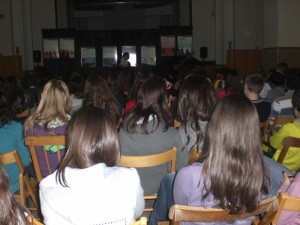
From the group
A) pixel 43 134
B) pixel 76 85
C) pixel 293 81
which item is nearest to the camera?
pixel 43 134

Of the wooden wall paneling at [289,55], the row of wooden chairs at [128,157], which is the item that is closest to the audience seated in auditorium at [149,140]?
the row of wooden chairs at [128,157]

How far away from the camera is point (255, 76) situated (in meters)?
4.62

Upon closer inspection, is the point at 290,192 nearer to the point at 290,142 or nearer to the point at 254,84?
the point at 290,142

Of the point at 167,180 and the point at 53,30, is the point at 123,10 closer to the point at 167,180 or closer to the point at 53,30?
the point at 53,30

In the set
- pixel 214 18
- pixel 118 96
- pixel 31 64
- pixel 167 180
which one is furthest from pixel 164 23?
pixel 167 180

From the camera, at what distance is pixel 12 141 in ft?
10.5

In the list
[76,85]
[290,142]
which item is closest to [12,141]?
[290,142]

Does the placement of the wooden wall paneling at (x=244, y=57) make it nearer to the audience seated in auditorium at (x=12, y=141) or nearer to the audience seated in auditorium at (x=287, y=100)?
the audience seated in auditorium at (x=287, y=100)

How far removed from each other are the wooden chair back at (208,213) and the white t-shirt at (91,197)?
10.7 inches

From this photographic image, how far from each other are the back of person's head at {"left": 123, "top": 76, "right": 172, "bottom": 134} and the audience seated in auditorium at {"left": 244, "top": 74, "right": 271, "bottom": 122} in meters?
1.48

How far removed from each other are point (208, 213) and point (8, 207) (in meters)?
0.84

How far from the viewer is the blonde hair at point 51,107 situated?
3336mm

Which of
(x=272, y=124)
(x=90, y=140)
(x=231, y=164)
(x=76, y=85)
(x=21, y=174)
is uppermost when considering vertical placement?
(x=76, y=85)

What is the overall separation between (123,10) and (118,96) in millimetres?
13676
